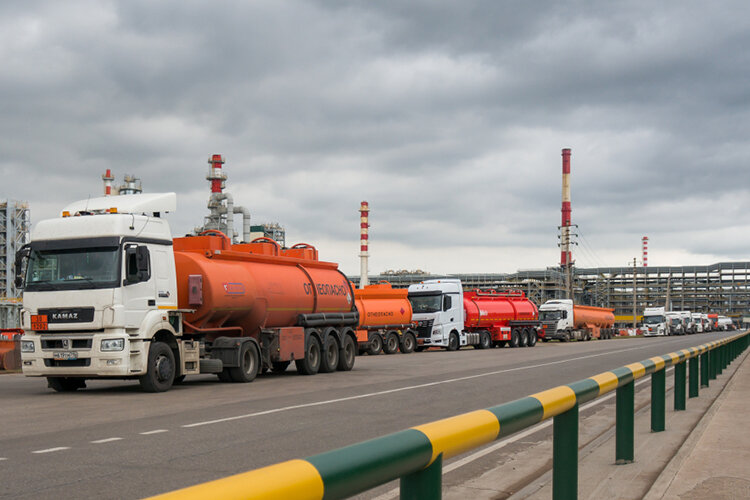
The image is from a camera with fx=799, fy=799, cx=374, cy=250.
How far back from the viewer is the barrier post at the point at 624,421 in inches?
277

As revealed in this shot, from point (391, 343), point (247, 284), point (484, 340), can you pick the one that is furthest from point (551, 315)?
point (247, 284)

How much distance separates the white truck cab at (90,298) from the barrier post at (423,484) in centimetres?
1313

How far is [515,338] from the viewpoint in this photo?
50.6 m

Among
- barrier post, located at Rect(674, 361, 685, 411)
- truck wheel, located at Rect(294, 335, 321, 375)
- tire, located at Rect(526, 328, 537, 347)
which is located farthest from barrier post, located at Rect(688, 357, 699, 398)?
tire, located at Rect(526, 328, 537, 347)

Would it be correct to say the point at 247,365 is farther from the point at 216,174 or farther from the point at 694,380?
the point at 216,174

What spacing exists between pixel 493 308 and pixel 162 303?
3415 centimetres

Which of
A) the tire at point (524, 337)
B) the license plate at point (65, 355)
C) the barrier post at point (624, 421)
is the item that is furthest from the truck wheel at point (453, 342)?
the barrier post at point (624, 421)

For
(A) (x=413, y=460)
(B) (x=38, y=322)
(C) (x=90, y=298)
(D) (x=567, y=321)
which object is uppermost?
(C) (x=90, y=298)

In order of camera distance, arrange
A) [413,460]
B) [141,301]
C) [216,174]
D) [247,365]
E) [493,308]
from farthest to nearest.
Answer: [216,174] < [493,308] < [247,365] < [141,301] < [413,460]

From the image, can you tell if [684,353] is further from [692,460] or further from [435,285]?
[435,285]

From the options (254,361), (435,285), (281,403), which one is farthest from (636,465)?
(435,285)

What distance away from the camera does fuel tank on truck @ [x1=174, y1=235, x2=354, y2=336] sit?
693 inches

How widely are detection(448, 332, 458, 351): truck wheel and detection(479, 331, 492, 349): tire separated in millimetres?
3684

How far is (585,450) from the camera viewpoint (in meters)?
8.59
